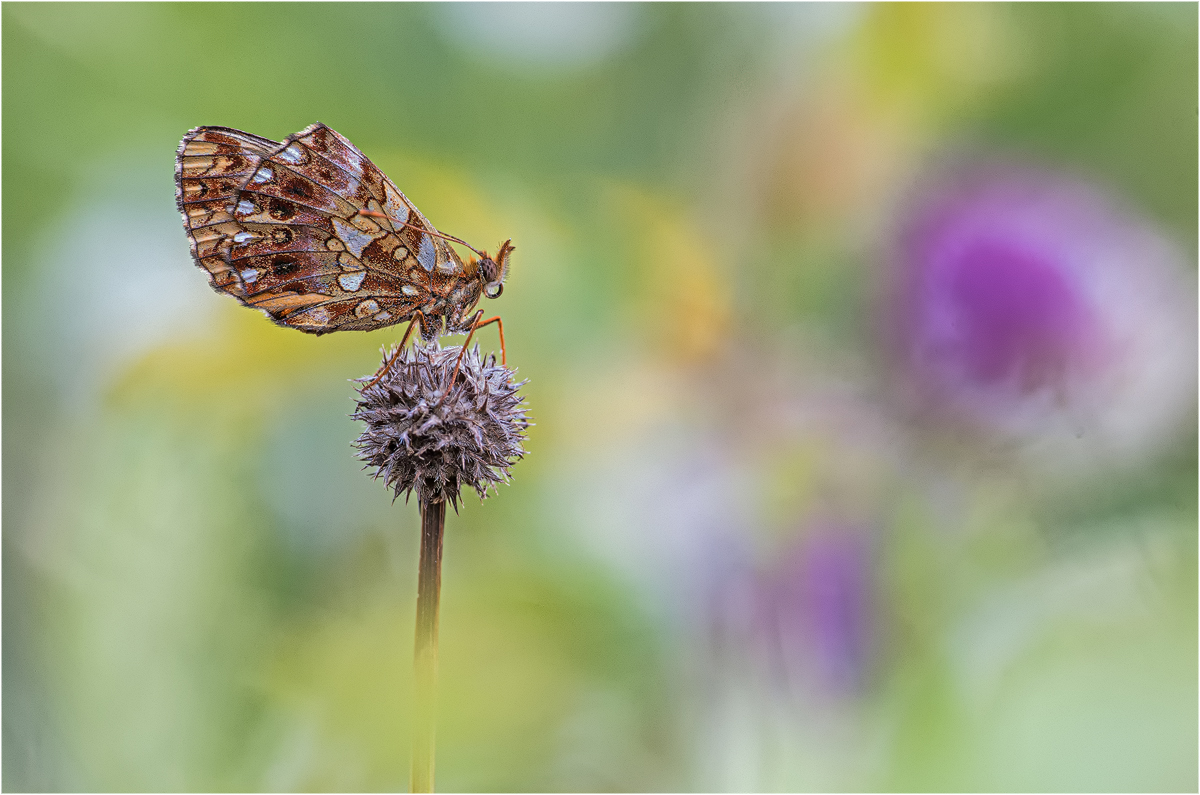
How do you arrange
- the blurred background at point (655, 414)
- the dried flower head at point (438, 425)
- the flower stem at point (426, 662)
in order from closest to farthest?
1. the flower stem at point (426, 662)
2. the dried flower head at point (438, 425)
3. the blurred background at point (655, 414)

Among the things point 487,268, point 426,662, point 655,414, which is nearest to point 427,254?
point 487,268

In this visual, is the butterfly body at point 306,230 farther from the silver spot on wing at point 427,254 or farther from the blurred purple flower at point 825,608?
the blurred purple flower at point 825,608

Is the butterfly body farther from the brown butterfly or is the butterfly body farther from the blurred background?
the blurred background

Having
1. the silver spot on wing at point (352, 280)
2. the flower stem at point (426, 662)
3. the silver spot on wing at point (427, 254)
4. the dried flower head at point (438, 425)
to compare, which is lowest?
the flower stem at point (426, 662)

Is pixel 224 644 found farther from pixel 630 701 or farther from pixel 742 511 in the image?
pixel 742 511

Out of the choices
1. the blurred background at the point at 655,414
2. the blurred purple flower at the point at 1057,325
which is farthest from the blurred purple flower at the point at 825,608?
the blurred purple flower at the point at 1057,325

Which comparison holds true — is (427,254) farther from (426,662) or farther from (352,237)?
(426,662)
